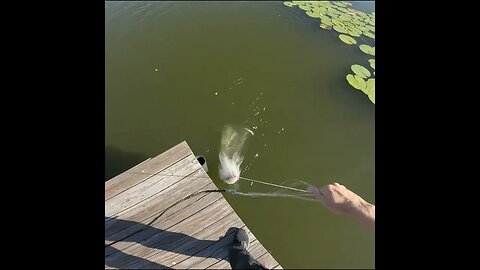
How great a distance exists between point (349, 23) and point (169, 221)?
4.83 meters

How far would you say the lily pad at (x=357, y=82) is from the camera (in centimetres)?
462

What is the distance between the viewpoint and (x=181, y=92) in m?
4.33

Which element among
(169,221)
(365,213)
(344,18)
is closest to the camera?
(365,213)

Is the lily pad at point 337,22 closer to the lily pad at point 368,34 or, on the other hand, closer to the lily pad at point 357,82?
the lily pad at point 368,34

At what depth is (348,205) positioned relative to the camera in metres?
2.09

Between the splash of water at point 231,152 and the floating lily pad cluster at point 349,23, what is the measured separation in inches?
72.9

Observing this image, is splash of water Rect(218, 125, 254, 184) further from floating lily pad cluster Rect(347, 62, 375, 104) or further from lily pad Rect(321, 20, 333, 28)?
lily pad Rect(321, 20, 333, 28)

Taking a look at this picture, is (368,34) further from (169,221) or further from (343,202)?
(169,221)

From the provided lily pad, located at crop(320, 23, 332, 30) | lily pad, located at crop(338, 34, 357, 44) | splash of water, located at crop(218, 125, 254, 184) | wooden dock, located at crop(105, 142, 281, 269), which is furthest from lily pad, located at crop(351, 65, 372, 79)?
wooden dock, located at crop(105, 142, 281, 269)

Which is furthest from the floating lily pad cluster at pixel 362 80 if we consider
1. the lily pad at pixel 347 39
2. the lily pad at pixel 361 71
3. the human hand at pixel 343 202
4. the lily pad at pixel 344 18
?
the human hand at pixel 343 202

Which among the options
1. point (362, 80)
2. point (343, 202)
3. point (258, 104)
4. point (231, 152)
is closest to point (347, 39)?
point (362, 80)
